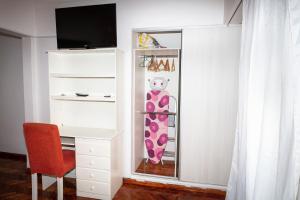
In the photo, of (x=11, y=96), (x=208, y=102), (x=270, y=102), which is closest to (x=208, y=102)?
(x=208, y=102)

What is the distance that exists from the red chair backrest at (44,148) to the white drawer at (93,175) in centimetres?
29

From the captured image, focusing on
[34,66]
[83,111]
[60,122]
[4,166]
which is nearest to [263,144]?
[83,111]

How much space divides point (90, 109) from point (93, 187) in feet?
3.44

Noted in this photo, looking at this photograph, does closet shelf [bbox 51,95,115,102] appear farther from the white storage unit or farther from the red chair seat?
the white storage unit

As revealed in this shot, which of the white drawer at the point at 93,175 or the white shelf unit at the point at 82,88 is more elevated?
the white shelf unit at the point at 82,88

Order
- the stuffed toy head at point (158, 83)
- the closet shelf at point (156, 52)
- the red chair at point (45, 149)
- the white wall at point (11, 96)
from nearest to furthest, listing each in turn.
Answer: the red chair at point (45, 149)
the closet shelf at point (156, 52)
the stuffed toy head at point (158, 83)
the white wall at point (11, 96)

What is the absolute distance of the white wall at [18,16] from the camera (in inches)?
97.2

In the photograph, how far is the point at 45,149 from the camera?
2.11 meters

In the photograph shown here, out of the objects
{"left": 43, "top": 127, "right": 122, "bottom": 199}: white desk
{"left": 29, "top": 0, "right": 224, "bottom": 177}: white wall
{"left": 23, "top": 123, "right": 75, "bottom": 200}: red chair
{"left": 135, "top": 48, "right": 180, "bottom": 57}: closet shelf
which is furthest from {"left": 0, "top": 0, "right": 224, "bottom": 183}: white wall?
{"left": 23, "top": 123, "right": 75, "bottom": 200}: red chair

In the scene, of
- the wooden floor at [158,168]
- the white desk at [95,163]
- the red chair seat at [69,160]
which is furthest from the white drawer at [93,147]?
the wooden floor at [158,168]

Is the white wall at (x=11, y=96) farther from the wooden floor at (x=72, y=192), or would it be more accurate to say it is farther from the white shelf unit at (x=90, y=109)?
the white shelf unit at (x=90, y=109)

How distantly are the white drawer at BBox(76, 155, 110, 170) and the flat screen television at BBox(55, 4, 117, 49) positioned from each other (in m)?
1.41

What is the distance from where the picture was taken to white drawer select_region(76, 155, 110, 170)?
2316mm

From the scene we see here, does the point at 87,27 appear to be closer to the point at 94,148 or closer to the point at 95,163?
the point at 94,148
